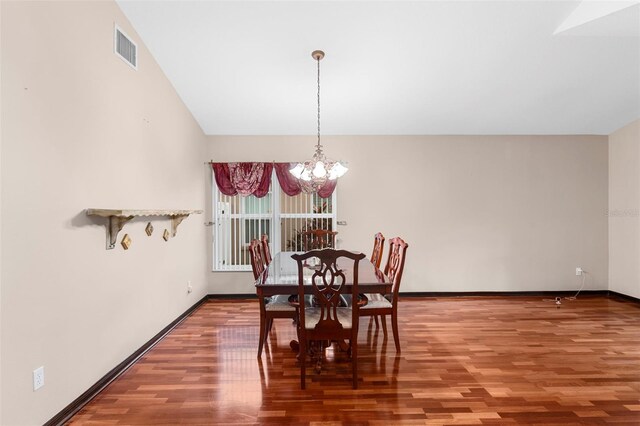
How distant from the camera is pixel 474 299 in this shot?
4.71m

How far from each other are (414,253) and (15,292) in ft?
14.2

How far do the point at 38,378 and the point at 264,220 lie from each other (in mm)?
3286

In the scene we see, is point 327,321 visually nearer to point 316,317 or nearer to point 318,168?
point 316,317

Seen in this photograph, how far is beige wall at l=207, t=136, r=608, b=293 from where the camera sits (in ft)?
16.0

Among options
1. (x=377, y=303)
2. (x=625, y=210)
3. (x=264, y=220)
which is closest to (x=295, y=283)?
(x=377, y=303)

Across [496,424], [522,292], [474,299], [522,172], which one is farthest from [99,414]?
[522,172]

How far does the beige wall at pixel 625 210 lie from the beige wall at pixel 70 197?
5977mm

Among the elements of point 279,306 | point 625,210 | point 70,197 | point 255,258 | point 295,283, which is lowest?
point 279,306

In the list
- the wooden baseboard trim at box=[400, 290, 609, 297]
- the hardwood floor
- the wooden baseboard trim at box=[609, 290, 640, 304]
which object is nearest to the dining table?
the hardwood floor

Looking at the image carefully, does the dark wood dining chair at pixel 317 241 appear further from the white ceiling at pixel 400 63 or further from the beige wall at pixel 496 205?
the white ceiling at pixel 400 63

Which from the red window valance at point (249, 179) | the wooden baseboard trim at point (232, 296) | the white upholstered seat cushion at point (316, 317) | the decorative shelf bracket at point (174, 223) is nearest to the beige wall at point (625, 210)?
the red window valance at point (249, 179)

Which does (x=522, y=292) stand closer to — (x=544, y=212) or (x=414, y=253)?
(x=544, y=212)

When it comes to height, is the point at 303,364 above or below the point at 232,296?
above

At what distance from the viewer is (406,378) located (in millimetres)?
2451
